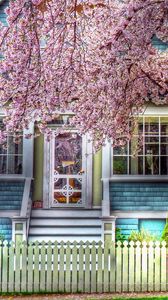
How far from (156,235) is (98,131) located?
4.37m

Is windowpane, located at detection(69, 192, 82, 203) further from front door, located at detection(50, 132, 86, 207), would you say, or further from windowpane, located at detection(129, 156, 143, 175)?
windowpane, located at detection(129, 156, 143, 175)

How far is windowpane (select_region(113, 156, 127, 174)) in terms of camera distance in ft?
53.3

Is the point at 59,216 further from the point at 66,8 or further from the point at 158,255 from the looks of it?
the point at 66,8

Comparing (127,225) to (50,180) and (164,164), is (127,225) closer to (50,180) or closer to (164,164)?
(164,164)

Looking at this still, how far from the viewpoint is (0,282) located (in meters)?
11.4

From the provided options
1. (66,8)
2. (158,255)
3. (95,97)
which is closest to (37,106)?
(95,97)

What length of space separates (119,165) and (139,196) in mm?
1132

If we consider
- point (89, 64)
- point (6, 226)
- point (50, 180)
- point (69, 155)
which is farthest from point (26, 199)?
point (89, 64)

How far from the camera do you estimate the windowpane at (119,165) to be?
16234mm

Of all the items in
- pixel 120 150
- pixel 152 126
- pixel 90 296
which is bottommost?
pixel 90 296

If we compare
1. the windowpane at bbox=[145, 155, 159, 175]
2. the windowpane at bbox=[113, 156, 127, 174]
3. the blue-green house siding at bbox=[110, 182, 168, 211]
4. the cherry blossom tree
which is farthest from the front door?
the cherry blossom tree

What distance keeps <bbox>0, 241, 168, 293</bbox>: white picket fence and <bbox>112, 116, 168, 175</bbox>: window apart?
494 centimetres

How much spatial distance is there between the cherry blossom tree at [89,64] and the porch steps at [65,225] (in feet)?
9.59

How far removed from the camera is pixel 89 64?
11281 millimetres
